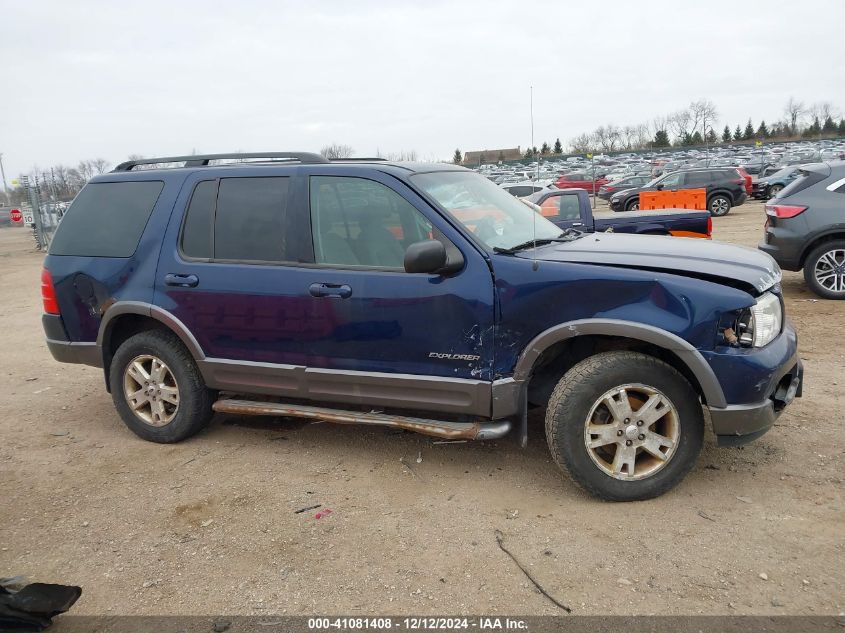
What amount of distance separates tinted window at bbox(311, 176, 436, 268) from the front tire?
3.97ft

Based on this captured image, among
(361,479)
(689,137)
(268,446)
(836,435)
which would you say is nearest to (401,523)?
(361,479)

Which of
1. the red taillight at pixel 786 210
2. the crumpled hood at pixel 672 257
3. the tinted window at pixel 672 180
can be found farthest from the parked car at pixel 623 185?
the crumpled hood at pixel 672 257

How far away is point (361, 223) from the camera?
165 inches

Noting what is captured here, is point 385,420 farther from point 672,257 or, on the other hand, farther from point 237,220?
point 672,257

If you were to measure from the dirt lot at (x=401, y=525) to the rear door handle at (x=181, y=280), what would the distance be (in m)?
1.17

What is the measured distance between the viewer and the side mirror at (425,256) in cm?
372

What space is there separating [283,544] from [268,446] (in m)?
1.39

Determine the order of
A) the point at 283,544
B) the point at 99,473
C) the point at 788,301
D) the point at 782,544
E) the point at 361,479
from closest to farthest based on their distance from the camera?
the point at 782,544
the point at 283,544
the point at 361,479
the point at 99,473
the point at 788,301

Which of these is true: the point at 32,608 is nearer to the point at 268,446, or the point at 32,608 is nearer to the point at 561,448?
the point at 268,446

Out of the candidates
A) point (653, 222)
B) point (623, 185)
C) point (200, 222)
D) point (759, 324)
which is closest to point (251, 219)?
point (200, 222)

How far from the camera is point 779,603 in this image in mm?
2816

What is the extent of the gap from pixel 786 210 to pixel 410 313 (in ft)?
21.4

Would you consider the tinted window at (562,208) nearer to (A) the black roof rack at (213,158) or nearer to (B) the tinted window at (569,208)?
(B) the tinted window at (569,208)

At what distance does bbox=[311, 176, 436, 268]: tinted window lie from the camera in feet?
13.4
